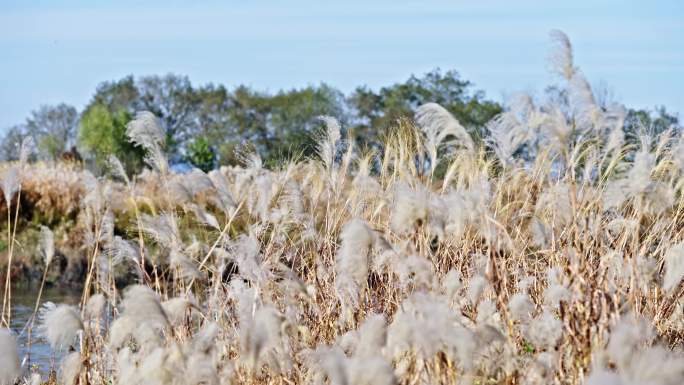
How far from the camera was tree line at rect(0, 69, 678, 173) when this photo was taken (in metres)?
38.2

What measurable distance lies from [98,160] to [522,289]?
31.0 meters

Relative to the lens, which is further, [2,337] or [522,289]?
[522,289]

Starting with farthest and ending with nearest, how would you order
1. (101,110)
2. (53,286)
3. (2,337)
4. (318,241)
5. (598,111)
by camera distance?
1. (101,110)
2. (53,286)
3. (318,241)
4. (598,111)
5. (2,337)

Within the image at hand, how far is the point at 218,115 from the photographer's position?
158 feet

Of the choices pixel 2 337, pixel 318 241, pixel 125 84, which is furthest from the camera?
pixel 125 84

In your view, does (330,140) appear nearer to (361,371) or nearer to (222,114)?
(361,371)

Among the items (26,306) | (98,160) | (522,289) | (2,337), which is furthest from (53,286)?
(98,160)

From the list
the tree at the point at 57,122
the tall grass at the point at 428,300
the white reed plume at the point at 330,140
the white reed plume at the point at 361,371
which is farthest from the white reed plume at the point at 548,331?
the tree at the point at 57,122

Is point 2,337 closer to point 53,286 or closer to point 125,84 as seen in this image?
point 53,286

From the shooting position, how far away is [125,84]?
5188 centimetres

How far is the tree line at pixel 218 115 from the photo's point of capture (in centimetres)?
3816

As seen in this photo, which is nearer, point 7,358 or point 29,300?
point 7,358

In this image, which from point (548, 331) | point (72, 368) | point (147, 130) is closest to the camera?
point (548, 331)

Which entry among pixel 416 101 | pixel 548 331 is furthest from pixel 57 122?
pixel 548 331
